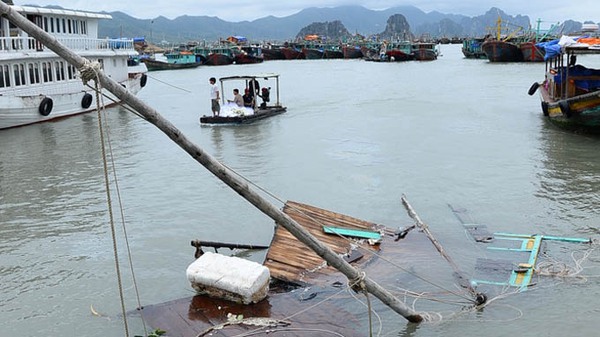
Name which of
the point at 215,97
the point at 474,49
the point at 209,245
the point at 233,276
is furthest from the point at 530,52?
the point at 233,276

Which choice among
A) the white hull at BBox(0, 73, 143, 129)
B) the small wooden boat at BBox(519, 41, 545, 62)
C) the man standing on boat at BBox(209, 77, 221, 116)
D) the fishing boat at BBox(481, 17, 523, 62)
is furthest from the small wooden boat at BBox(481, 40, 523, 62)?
the white hull at BBox(0, 73, 143, 129)

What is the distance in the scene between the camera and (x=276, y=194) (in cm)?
1419

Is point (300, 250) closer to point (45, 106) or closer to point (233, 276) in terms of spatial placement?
point (233, 276)

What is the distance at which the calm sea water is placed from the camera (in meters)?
8.18

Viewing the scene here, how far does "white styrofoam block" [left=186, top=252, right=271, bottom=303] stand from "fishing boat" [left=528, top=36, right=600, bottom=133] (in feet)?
49.5

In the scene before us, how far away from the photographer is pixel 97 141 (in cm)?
2177

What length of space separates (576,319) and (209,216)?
7.19 metres

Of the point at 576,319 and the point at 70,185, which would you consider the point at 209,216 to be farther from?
the point at 576,319

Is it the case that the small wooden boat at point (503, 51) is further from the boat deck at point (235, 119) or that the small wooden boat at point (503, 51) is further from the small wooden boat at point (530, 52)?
the boat deck at point (235, 119)

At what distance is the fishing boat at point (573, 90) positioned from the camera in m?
19.3

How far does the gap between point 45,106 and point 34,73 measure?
2.06m

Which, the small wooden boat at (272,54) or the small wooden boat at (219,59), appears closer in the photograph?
the small wooden boat at (219,59)

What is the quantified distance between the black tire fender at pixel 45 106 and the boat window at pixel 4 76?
4.79ft

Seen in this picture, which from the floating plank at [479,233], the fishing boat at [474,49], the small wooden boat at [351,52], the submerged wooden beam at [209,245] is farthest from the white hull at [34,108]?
the small wooden boat at [351,52]
